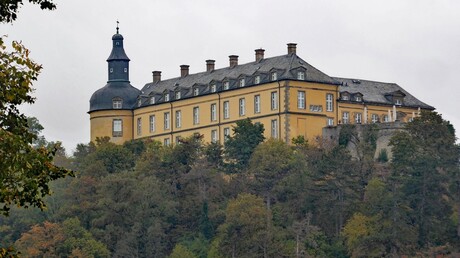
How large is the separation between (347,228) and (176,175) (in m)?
13.5

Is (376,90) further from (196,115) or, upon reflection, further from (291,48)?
(196,115)

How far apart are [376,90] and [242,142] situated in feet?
36.9

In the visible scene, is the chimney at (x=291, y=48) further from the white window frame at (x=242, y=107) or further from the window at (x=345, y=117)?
the window at (x=345, y=117)

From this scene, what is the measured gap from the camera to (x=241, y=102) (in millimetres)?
94188

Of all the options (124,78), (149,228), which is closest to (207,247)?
(149,228)

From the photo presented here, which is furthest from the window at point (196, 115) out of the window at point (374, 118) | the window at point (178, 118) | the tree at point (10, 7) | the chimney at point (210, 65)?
the tree at point (10, 7)

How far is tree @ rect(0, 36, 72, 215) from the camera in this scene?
19.7m

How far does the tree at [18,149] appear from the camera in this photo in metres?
19.7

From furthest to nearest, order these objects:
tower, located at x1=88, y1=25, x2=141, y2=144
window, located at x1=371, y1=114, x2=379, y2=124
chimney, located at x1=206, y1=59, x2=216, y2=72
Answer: chimney, located at x1=206, y1=59, x2=216, y2=72 < tower, located at x1=88, y1=25, x2=141, y2=144 < window, located at x1=371, y1=114, x2=379, y2=124

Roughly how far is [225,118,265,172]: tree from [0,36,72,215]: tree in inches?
2776

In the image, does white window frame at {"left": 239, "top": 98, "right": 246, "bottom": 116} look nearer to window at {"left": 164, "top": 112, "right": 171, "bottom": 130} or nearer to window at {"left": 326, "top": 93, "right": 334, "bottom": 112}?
window at {"left": 326, "top": 93, "right": 334, "bottom": 112}

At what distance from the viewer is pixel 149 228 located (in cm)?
8900

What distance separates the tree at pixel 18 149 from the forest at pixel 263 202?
6249 cm

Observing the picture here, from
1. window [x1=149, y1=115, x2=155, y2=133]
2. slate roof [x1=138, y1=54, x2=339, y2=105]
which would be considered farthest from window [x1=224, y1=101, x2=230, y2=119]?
window [x1=149, y1=115, x2=155, y2=133]
